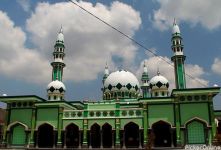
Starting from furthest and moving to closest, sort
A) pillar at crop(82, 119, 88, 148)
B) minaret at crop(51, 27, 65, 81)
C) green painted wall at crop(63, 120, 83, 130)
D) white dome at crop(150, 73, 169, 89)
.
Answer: minaret at crop(51, 27, 65, 81) → white dome at crop(150, 73, 169, 89) → green painted wall at crop(63, 120, 83, 130) → pillar at crop(82, 119, 88, 148)

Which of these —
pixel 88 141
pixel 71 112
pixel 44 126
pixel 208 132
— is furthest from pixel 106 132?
pixel 208 132

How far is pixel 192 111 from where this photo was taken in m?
35.3

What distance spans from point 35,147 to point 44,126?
10.2 ft

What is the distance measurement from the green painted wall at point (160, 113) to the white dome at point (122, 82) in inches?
469

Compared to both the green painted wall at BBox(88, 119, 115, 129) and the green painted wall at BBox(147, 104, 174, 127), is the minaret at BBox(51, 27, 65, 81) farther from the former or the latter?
the green painted wall at BBox(147, 104, 174, 127)

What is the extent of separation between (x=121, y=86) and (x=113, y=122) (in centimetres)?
1139

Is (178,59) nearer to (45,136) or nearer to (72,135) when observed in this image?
(72,135)

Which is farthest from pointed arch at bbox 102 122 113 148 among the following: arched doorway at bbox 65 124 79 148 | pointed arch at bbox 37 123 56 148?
pointed arch at bbox 37 123 56 148

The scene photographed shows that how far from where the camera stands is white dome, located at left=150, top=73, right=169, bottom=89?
45062 mm

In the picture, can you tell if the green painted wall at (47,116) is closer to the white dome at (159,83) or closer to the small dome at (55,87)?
the small dome at (55,87)

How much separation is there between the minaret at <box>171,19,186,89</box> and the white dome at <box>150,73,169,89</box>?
5.93 feet

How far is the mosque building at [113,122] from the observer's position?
3506cm

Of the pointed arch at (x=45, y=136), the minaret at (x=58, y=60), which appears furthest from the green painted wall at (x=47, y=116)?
the minaret at (x=58, y=60)

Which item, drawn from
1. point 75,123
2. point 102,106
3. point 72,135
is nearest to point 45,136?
point 72,135
